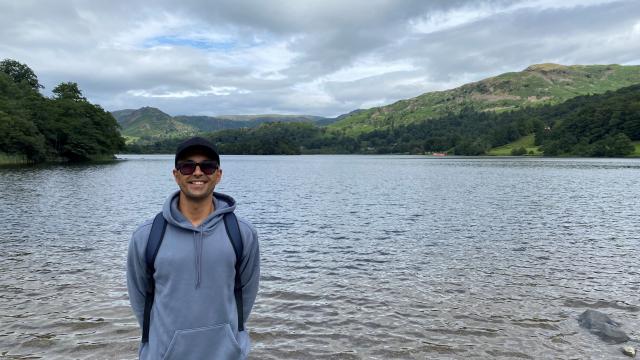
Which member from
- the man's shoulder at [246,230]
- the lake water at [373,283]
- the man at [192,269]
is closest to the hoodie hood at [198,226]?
the man at [192,269]

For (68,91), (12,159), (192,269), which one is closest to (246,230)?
(192,269)

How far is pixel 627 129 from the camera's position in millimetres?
196875

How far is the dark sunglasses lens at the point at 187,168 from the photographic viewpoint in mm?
4741

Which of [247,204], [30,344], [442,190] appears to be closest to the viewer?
[30,344]

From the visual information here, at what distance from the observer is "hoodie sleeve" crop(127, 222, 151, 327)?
445cm

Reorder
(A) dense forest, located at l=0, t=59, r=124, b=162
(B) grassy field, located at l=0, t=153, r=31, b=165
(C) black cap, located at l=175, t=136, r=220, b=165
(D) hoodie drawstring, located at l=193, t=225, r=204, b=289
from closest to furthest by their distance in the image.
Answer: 1. (D) hoodie drawstring, located at l=193, t=225, r=204, b=289
2. (C) black cap, located at l=175, t=136, r=220, b=165
3. (B) grassy field, located at l=0, t=153, r=31, b=165
4. (A) dense forest, located at l=0, t=59, r=124, b=162

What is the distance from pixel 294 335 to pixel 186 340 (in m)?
8.35

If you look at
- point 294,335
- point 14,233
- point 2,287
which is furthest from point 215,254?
point 14,233

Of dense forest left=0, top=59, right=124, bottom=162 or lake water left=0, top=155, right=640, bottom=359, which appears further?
dense forest left=0, top=59, right=124, bottom=162

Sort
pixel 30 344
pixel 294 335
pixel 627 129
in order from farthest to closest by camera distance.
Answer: pixel 627 129 < pixel 294 335 < pixel 30 344

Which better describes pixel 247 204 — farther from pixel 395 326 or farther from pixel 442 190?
pixel 395 326

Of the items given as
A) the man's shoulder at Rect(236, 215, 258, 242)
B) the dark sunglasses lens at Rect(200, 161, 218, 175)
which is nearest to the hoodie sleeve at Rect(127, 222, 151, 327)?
the dark sunglasses lens at Rect(200, 161, 218, 175)

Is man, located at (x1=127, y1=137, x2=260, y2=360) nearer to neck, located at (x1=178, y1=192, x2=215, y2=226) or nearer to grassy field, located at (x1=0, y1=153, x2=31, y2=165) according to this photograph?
neck, located at (x1=178, y1=192, x2=215, y2=226)

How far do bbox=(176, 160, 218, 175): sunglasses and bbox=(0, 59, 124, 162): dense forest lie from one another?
106 meters
